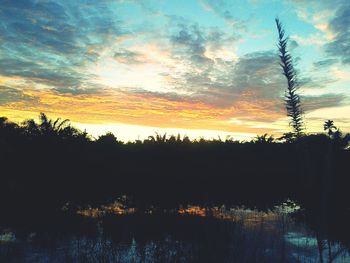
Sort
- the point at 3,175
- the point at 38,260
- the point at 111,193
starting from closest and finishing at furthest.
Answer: the point at 38,260 → the point at 3,175 → the point at 111,193

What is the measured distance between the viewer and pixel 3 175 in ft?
46.5

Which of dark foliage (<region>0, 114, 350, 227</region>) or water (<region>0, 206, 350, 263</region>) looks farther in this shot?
dark foliage (<region>0, 114, 350, 227</region>)

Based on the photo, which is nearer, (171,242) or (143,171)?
(171,242)

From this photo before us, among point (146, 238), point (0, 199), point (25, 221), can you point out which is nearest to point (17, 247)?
point (25, 221)

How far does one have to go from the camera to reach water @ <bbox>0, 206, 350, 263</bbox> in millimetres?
9750

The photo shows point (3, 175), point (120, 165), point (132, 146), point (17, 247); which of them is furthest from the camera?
point (132, 146)

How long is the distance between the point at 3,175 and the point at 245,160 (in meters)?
13.6

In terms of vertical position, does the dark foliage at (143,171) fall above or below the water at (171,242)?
above

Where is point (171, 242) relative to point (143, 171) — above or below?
below

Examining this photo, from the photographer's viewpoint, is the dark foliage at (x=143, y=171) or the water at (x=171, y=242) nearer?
the water at (x=171, y=242)

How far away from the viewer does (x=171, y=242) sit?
11055 mm

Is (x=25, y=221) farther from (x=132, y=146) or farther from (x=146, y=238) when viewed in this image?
(x=132, y=146)

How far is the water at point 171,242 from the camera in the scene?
9750 mm

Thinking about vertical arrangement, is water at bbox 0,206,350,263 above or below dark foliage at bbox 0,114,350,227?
below
